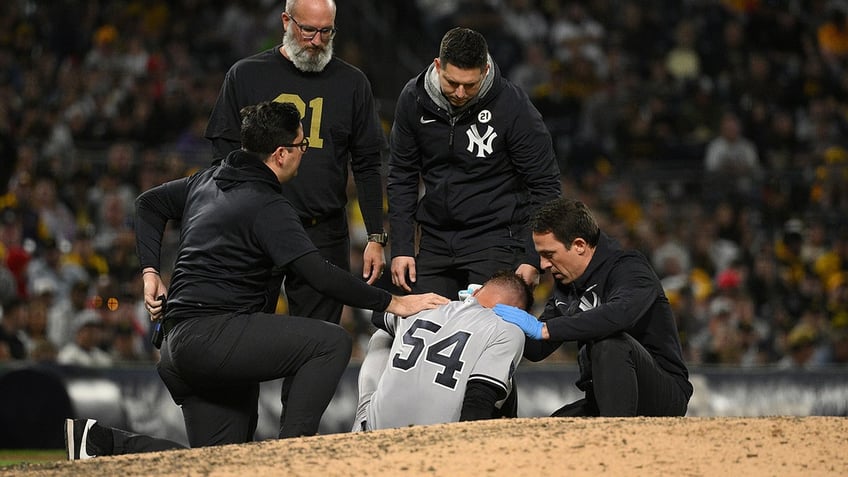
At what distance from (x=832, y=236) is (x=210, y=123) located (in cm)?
906

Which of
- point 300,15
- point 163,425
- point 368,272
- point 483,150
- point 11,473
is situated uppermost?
point 300,15

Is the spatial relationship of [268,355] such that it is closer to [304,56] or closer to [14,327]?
[304,56]

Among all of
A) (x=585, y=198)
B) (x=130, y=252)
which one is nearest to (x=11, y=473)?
(x=130, y=252)

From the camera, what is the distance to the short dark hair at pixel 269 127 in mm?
5594

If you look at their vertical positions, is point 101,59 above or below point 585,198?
above

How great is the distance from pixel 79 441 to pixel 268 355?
1.06 meters

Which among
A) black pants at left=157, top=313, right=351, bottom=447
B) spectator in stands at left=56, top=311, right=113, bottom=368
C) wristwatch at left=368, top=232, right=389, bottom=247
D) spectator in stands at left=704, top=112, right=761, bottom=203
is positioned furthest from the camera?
spectator in stands at left=704, top=112, right=761, bottom=203

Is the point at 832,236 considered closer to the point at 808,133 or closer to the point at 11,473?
the point at 808,133

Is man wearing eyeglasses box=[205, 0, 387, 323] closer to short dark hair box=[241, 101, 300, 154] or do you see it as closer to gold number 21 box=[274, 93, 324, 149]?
gold number 21 box=[274, 93, 324, 149]

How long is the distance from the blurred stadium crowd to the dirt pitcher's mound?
595 cm

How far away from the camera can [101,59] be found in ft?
51.7

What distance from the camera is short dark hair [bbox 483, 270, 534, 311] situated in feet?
19.6

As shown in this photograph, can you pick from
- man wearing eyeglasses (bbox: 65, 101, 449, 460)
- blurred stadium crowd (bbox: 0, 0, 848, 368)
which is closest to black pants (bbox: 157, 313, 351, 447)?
man wearing eyeglasses (bbox: 65, 101, 449, 460)

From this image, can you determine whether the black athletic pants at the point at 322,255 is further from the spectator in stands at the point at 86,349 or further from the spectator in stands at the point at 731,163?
the spectator in stands at the point at 731,163
